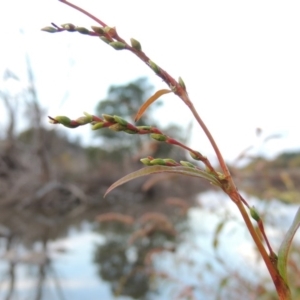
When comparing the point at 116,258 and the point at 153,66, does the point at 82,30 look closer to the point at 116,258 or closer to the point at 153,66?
the point at 153,66

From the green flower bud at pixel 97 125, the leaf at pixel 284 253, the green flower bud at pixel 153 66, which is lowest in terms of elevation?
the leaf at pixel 284 253

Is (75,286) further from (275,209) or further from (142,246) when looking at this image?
(275,209)

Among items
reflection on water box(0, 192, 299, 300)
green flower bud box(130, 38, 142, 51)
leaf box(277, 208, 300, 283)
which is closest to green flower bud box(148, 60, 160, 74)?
green flower bud box(130, 38, 142, 51)

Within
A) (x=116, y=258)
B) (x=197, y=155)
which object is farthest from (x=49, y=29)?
(x=116, y=258)

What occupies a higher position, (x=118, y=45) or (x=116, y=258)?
(x=118, y=45)

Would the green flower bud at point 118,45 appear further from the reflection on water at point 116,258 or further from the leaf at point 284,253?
the reflection on water at point 116,258

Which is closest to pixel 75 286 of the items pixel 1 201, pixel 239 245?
pixel 239 245

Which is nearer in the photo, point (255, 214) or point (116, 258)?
point (255, 214)

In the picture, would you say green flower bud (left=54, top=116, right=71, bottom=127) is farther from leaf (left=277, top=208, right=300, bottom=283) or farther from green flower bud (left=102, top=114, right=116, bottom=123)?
leaf (left=277, top=208, right=300, bottom=283)

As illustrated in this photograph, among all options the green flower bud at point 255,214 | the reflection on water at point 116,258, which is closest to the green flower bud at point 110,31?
the green flower bud at point 255,214
